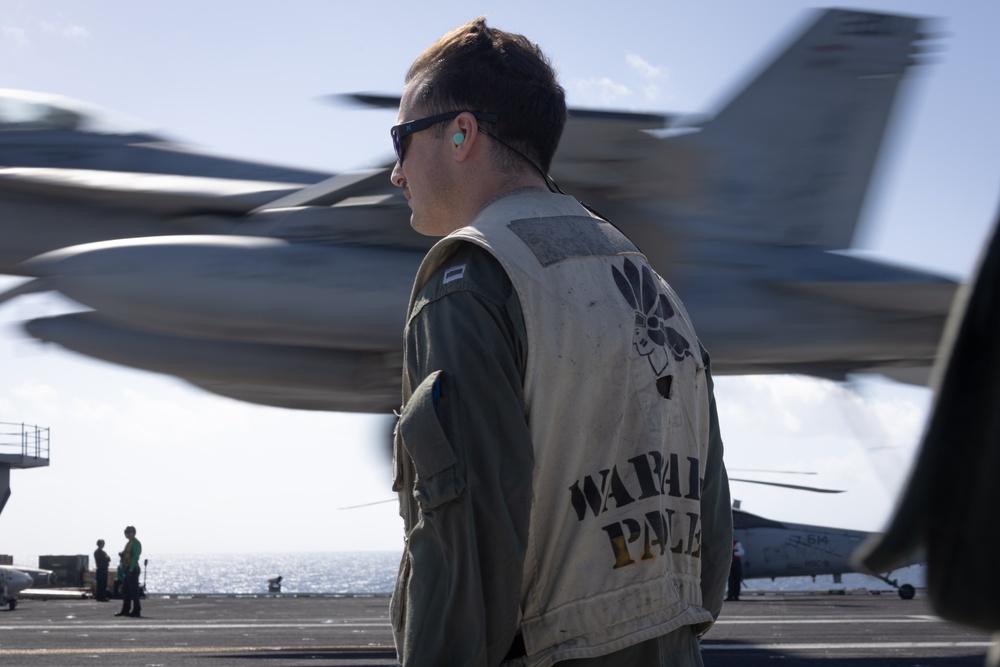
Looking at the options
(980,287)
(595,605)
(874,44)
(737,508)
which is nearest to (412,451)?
(595,605)

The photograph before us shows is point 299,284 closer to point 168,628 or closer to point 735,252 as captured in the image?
point 735,252

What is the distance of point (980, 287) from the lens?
815 mm

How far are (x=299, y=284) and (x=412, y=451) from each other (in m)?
6.46

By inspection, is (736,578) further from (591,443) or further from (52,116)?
(591,443)

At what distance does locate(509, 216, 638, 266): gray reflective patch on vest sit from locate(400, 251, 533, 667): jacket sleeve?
0.66 feet

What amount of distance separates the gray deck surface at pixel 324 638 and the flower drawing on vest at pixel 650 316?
21.7ft

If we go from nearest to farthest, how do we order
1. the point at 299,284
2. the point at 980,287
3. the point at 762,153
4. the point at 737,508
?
the point at 980,287
the point at 299,284
the point at 762,153
the point at 737,508

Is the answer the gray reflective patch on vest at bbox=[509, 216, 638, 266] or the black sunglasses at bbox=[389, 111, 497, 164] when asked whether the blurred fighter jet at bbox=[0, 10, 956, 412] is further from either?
the gray reflective patch on vest at bbox=[509, 216, 638, 266]

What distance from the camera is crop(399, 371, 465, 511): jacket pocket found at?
1.61 metres

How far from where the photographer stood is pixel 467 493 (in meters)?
1.60

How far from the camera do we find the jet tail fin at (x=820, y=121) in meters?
11.1

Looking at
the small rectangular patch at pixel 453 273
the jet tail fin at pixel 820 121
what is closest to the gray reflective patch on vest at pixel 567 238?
the small rectangular patch at pixel 453 273

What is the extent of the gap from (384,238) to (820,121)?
18.2 feet

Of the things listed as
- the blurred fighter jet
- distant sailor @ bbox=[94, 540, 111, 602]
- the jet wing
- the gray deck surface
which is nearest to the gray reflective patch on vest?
the blurred fighter jet
